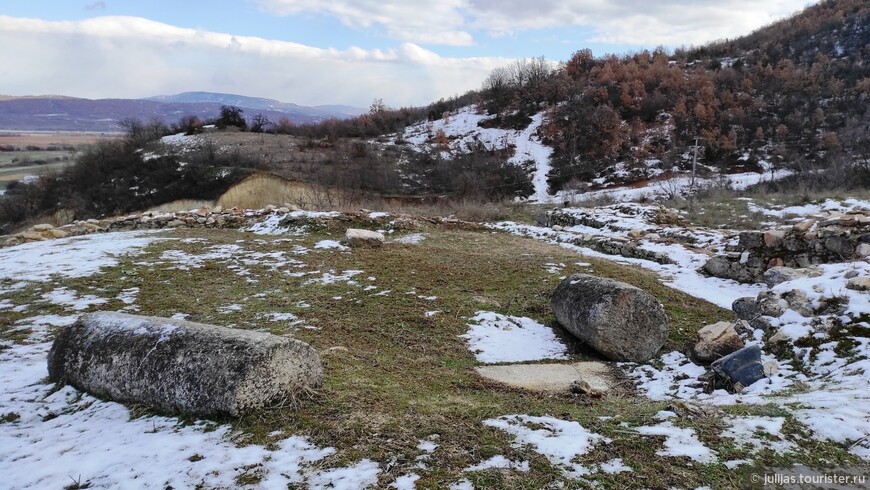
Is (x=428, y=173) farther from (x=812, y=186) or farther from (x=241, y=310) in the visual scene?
(x=241, y=310)

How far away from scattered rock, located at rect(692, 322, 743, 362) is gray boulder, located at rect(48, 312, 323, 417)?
13.2ft

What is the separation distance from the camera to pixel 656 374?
5.10 meters

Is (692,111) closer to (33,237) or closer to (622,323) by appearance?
(622,323)

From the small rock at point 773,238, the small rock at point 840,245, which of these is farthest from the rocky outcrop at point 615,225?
the small rock at point 840,245

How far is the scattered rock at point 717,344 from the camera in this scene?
504cm

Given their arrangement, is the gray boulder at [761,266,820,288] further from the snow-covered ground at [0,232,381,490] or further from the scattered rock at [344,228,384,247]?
the scattered rock at [344,228,384,247]

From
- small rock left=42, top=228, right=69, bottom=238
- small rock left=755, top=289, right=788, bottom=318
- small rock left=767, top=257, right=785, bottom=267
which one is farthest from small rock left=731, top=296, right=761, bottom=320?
small rock left=42, top=228, right=69, bottom=238

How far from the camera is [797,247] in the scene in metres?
8.69

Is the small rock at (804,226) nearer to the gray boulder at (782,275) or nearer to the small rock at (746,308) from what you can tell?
the gray boulder at (782,275)

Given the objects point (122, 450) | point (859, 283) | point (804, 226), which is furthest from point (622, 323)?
point (804, 226)

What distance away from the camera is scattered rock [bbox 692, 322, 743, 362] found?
5039mm

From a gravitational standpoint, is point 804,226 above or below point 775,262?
above

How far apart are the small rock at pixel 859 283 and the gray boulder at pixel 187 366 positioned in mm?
5809

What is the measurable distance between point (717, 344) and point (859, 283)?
6.00 ft
